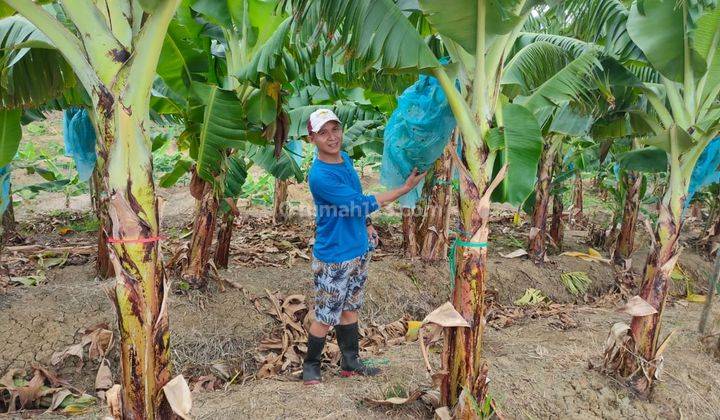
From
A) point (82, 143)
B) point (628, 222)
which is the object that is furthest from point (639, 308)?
point (82, 143)

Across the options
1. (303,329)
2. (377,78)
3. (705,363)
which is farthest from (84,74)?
(705,363)

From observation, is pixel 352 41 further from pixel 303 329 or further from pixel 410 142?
pixel 303 329

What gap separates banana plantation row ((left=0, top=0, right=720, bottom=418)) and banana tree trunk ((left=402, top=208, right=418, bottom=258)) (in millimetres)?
2013

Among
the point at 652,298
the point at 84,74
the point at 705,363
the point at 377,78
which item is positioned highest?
the point at 377,78

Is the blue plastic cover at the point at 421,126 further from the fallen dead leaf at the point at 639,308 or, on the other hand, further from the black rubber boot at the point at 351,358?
the fallen dead leaf at the point at 639,308

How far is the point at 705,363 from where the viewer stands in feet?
14.4

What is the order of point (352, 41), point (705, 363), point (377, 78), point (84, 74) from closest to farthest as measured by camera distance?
point (84, 74)
point (352, 41)
point (377, 78)
point (705, 363)

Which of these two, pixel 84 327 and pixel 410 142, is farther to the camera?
pixel 84 327

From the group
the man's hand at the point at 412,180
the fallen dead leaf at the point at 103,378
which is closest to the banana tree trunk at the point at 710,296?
the man's hand at the point at 412,180

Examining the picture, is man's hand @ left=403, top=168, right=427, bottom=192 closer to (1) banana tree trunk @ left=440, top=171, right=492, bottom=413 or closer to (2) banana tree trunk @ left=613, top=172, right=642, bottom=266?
(1) banana tree trunk @ left=440, top=171, right=492, bottom=413

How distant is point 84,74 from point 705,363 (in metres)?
5.14

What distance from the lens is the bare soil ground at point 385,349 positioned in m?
3.31

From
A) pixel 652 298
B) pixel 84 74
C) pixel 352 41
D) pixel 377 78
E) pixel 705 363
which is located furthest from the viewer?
pixel 705 363

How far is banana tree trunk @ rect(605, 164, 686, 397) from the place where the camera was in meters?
3.50
